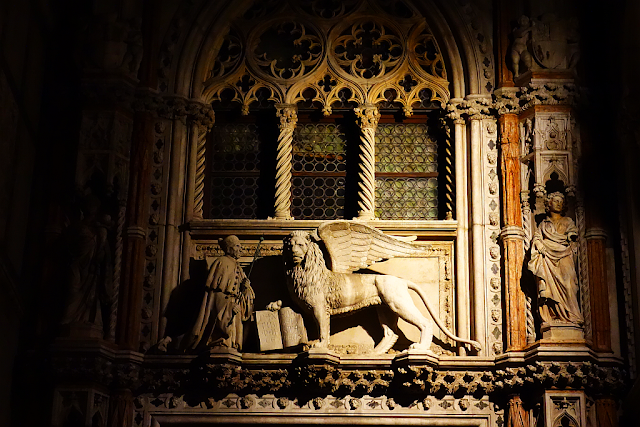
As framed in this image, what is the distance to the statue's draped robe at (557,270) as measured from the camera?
49.3 feet

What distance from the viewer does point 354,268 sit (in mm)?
15641

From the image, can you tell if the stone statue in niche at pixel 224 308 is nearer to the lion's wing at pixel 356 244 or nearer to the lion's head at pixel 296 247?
the lion's head at pixel 296 247

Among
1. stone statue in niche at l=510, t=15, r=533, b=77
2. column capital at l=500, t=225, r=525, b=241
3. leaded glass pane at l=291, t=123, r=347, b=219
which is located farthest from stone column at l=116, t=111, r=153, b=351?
stone statue in niche at l=510, t=15, r=533, b=77

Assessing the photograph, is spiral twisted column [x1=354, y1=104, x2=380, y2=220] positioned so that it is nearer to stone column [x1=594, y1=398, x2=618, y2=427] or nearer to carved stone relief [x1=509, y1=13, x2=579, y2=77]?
carved stone relief [x1=509, y1=13, x2=579, y2=77]

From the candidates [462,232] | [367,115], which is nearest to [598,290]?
[462,232]

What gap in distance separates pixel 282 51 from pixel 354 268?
351cm

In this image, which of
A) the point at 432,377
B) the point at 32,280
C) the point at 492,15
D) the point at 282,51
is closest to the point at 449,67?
the point at 492,15

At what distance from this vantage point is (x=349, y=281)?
50.6 feet

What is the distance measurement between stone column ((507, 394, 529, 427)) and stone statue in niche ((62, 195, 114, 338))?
4773 mm

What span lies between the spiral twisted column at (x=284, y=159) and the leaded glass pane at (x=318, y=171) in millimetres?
217

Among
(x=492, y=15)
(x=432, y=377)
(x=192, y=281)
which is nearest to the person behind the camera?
(x=432, y=377)

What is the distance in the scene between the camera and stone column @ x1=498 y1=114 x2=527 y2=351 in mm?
15292

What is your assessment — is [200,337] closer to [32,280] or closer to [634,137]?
[32,280]

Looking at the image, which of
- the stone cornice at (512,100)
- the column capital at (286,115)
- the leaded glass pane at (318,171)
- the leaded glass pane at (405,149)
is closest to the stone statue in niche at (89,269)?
the leaded glass pane at (318,171)
